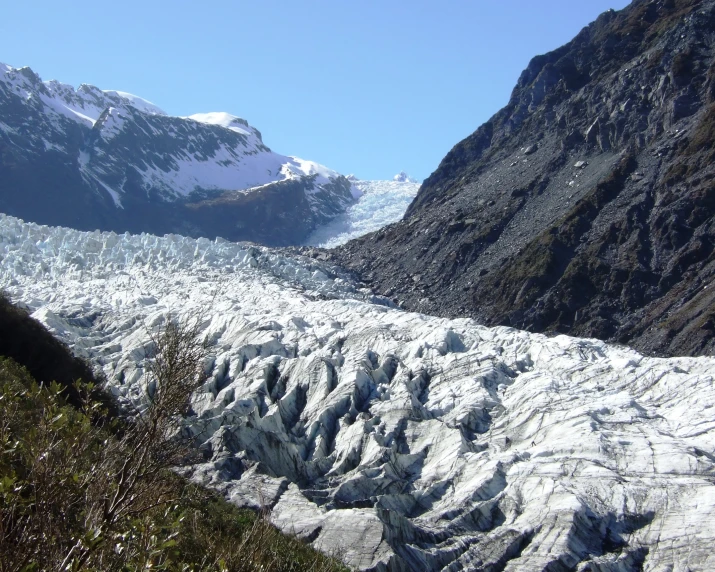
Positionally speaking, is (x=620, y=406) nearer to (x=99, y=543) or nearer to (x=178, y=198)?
(x=99, y=543)

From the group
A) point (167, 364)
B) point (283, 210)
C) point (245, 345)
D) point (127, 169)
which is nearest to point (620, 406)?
point (245, 345)

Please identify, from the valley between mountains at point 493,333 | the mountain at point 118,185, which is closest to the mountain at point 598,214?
the valley between mountains at point 493,333


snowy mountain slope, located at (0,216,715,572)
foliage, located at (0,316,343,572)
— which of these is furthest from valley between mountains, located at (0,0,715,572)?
foliage, located at (0,316,343,572)

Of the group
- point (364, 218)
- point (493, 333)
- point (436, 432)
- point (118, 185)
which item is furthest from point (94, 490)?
point (118, 185)

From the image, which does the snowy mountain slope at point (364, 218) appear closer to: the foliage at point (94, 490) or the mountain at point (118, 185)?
the mountain at point (118, 185)

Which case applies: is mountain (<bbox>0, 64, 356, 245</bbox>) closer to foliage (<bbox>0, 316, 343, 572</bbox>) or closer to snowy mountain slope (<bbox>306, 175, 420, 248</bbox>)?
snowy mountain slope (<bbox>306, 175, 420, 248</bbox>)

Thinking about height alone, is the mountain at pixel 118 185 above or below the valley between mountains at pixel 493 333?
above

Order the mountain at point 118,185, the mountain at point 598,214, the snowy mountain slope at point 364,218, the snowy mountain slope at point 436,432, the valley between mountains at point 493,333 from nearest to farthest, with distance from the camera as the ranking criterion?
the snowy mountain slope at point 436,432 → the valley between mountains at point 493,333 → the mountain at point 598,214 → the snowy mountain slope at point 364,218 → the mountain at point 118,185
